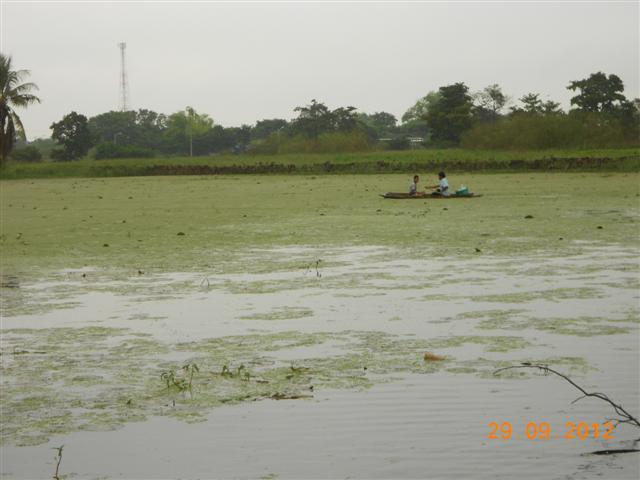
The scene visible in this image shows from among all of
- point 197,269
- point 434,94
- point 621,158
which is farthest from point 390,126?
point 197,269

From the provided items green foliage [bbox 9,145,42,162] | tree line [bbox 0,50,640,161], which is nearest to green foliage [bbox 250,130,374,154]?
tree line [bbox 0,50,640,161]

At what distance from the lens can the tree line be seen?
50.1 metres

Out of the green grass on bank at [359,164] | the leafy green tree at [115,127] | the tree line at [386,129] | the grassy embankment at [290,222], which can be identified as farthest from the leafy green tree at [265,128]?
the grassy embankment at [290,222]

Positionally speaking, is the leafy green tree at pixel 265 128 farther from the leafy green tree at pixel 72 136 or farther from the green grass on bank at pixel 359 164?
the green grass on bank at pixel 359 164

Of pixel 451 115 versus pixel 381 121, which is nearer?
pixel 451 115

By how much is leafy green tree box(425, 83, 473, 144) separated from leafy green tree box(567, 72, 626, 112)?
7.08m

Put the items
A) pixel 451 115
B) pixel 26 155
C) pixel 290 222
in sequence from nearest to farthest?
pixel 290 222 < pixel 451 115 < pixel 26 155

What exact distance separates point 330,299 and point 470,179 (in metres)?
27.6

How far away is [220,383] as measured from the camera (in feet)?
20.9

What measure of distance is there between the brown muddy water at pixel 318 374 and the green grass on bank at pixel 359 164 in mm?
29700

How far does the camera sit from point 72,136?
73.1m

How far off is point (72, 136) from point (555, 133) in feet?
128

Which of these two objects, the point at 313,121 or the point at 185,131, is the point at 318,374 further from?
the point at 185,131

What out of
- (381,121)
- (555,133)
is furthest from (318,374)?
(381,121)
